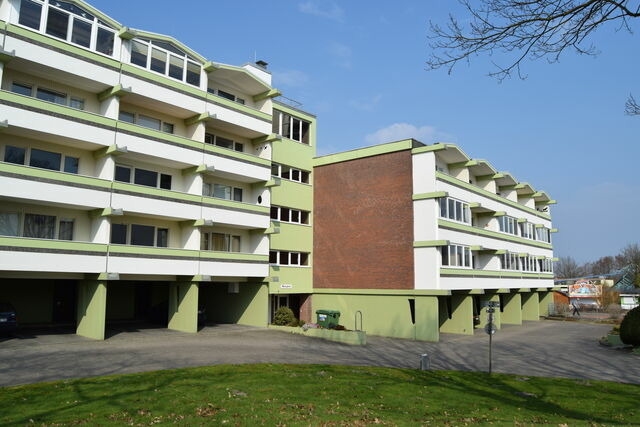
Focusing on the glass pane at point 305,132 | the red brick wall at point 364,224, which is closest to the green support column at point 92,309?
the red brick wall at point 364,224

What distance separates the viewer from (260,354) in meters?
21.5

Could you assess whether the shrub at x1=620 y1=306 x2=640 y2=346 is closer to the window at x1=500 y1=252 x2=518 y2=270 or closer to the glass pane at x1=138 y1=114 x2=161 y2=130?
the window at x1=500 y1=252 x2=518 y2=270

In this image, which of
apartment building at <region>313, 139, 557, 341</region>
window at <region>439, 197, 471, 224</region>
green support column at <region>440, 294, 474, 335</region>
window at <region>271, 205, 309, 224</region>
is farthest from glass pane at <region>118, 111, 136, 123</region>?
green support column at <region>440, 294, 474, 335</region>

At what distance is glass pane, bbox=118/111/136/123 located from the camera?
92.0ft

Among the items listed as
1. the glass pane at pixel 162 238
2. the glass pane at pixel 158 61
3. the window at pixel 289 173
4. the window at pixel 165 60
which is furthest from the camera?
the window at pixel 289 173

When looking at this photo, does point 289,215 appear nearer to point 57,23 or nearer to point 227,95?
point 227,95

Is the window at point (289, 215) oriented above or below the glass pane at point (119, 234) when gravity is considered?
above

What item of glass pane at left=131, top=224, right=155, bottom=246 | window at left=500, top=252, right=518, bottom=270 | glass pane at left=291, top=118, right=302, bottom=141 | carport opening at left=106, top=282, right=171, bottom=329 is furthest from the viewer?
window at left=500, top=252, right=518, bottom=270

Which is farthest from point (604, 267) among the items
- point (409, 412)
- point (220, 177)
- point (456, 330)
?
point (409, 412)

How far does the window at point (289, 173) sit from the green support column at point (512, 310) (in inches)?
918

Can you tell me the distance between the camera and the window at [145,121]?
1109 inches

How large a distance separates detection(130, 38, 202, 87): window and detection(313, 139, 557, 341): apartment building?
1174cm

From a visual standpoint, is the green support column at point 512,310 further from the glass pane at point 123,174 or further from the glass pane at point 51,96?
the glass pane at point 51,96

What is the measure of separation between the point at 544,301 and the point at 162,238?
44577 millimetres
